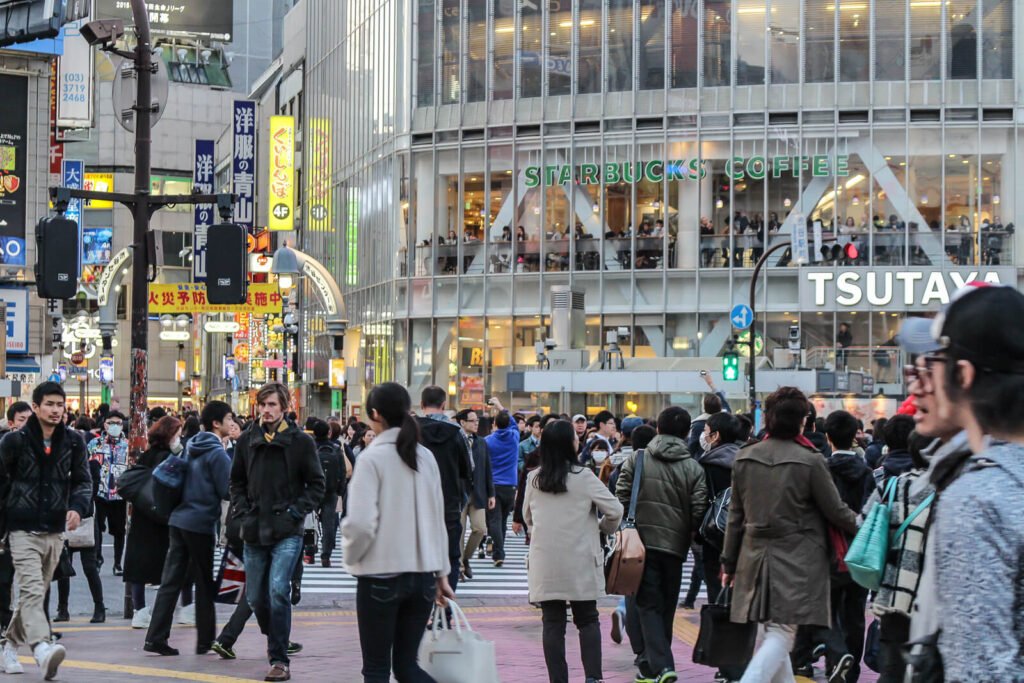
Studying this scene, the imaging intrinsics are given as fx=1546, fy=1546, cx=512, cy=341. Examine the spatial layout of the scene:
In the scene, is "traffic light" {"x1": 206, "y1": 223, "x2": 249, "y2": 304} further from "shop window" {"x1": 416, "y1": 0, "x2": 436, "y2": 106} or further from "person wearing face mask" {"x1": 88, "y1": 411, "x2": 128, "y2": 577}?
"shop window" {"x1": 416, "y1": 0, "x2": 436, "y2": 106}

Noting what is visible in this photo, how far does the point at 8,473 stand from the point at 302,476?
197 centimetres

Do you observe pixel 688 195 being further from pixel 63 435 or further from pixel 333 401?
pixel 63 435

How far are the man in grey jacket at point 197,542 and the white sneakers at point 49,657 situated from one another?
1.55 m

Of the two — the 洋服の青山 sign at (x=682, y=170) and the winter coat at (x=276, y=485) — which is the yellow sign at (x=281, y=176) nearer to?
the 洋服の青山 sign at (x=682, y=170)

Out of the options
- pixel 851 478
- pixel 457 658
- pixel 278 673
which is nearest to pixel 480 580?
pixel 278 673

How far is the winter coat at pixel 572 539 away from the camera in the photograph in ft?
31.6

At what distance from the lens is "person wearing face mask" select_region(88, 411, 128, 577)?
54.9 feet

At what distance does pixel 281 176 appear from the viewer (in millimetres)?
59406

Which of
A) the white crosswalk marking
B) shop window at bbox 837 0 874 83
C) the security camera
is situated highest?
shop window at bbox 837 0 874 83

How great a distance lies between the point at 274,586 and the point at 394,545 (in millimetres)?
3218

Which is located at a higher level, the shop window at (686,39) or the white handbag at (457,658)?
the shop window at (686,39)

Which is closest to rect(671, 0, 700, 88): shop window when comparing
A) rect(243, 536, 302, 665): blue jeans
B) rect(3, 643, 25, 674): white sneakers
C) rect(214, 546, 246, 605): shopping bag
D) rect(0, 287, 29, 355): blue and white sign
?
rect(0, 287, 29, 355): blue and white sign

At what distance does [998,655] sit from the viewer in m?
3.08

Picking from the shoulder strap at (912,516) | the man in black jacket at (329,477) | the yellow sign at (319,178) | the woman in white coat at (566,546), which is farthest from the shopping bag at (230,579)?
the yellow sign at (319,178)
